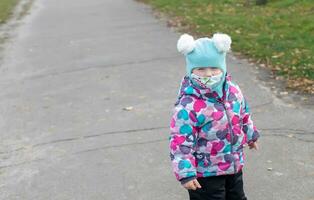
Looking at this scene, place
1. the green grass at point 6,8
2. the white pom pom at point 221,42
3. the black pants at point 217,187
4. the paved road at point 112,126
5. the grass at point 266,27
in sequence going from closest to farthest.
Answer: the white pom pom at point 221,42 → the black pants at point 217,187 → the paved road at point 112,126 → the grass at point 266,27 → the green grass at point 6,8

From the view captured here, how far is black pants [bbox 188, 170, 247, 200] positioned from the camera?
3326 mm

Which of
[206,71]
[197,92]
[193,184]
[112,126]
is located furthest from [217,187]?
[112,126]

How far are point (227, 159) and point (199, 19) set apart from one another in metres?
9.62

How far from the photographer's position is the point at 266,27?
10859mm

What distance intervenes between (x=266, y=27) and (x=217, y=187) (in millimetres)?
7931

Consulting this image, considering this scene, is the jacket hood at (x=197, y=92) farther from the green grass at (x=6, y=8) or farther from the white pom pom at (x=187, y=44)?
the green grass at (x=6, y=8)

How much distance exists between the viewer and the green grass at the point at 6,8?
704 inches

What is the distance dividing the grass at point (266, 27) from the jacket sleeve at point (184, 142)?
12.8 ft

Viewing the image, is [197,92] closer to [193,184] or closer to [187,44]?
[187,44]

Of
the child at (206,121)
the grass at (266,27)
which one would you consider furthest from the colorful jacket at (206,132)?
the grass at (266,27)

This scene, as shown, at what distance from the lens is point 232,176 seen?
3.40m

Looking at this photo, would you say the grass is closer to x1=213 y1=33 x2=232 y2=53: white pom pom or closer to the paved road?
the paved road

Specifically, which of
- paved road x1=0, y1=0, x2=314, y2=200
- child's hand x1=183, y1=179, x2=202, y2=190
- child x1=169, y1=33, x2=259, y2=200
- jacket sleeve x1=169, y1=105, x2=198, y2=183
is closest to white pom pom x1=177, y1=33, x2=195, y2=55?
child x1=169, y1=33, x2=259, y2=200

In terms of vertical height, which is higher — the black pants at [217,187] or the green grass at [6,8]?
the black pants at [217,187]
